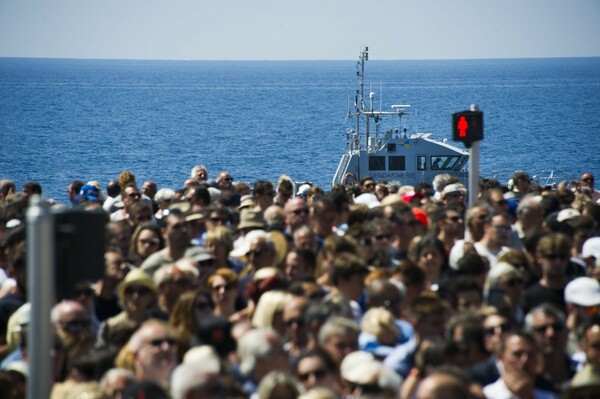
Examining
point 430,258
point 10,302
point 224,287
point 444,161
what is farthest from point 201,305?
point 444,161

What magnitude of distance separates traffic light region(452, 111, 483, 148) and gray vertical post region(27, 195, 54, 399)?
6839 mm

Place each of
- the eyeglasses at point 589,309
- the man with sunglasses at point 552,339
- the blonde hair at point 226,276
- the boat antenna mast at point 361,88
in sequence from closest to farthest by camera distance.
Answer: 1. the man with sunglasses at point 552,339
2. the eyeglasses at point 589,309
3. the blonde hair at point 226,276
4. the boat antenna mast at point 361,88

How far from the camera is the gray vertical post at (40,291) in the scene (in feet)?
20.2

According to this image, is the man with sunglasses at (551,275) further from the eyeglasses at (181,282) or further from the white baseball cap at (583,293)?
the eyeglasses at (181,282)

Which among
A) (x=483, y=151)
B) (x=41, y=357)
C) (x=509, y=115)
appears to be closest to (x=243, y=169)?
(x=483, y=151)

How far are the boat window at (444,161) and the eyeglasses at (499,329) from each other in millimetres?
36439

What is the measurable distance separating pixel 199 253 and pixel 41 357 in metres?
4.25

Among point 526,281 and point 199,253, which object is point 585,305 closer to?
point 526,281

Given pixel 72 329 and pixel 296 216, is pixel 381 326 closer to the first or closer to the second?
pixel 72 329

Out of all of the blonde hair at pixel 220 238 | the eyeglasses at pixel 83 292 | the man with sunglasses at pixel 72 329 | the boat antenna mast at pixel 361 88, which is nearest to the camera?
the man with sunglasses at pixel 72 329

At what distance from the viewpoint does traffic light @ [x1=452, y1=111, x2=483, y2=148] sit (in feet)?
41.0

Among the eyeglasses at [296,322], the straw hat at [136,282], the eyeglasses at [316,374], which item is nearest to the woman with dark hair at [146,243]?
the straw hat at [136,282]

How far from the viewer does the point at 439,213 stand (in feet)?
39.8

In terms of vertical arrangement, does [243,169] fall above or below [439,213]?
below
